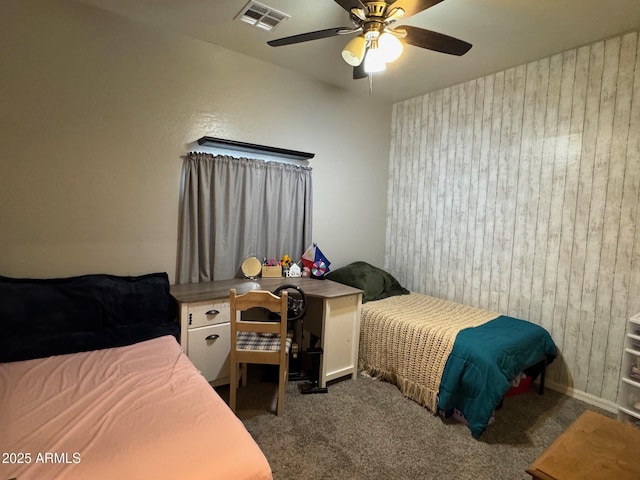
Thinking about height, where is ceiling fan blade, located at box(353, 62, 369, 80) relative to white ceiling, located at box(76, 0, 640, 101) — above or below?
below

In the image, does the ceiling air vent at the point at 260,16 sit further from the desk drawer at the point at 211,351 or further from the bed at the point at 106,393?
the desk drawer at the point at 211,351

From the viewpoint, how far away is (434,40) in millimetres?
1896

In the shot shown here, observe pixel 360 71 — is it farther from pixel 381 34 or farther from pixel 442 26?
pixel 442 26

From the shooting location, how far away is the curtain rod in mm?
2695

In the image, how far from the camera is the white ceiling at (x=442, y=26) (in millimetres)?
2174

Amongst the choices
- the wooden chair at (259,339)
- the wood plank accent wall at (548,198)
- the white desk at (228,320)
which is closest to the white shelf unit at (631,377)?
the wood plank accent wall at (548,198)

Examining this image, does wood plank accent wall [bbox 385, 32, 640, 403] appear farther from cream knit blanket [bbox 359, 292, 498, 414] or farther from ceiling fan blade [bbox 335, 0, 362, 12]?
ceiling fan blade [bbox 335, 0, 362, 12]

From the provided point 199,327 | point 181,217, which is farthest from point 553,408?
point 181,217

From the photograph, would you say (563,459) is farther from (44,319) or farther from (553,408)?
(44,319)

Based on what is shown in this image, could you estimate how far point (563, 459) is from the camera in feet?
4.44

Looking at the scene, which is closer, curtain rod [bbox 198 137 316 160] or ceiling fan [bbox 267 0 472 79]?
ceiling fan [bbox 267 0 472 79]

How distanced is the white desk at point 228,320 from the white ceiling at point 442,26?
1.97 metres


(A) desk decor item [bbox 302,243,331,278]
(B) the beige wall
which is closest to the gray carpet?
(A) desk decor item [bbox 302,243,331,278]

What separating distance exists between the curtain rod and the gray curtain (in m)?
0.09
